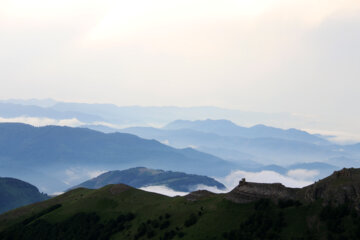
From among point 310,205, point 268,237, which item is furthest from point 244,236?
point 310,205

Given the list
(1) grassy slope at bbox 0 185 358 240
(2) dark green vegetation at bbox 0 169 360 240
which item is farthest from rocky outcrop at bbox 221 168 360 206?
(1) grassy slope at bbox 0 185 358 240

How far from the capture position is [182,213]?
145375 mm

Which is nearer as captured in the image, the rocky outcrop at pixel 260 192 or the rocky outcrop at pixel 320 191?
the rocky outcrop at pixel 320 191

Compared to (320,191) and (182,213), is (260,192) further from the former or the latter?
(182,213)

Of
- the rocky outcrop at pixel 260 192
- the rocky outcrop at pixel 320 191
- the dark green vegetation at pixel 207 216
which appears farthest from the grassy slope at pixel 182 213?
the rocky outcrop at pixel 320 191

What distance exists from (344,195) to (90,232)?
92025 mm

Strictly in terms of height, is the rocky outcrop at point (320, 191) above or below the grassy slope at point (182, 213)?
above

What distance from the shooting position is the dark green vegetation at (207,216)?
361 ft

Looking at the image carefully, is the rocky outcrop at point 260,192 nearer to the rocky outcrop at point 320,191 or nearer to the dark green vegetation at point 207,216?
the rocky outcrop at point 320,191

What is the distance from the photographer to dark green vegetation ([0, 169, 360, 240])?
110m

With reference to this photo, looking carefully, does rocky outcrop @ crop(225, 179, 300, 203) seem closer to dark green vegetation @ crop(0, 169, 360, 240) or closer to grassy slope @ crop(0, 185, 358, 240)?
dark green vegetation @ crop(0, 169, 360, 240)

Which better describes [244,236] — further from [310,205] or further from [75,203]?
[75,203]

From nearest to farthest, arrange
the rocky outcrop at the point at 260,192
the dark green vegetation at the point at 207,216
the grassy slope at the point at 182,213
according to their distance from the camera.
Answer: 1. the dark green vegetation at the point at 207,216
2. the grassy slope at the point at 182,213
3. the rocky outcrop at the point at 260,192

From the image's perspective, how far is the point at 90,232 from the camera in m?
162
